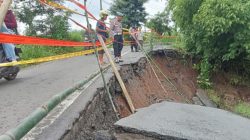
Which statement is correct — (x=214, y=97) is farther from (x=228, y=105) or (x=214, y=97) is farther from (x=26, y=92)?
(x=26, y=92)

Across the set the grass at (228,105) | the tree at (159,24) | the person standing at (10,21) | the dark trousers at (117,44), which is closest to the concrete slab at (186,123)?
the person standing at (10,21)

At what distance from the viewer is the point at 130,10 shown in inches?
1563

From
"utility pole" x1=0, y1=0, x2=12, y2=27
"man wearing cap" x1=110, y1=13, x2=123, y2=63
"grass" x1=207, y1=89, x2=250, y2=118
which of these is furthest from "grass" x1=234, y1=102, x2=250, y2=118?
"utility pole" x1=0, y1=0, x2=12, y2=27

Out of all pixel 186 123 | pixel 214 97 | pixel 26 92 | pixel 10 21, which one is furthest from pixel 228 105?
pixel 186 123

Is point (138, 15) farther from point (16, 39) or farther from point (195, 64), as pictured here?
point (16, 39)

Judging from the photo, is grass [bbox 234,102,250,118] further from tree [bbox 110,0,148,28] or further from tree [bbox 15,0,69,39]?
tree [bbox 110,0,148,28]

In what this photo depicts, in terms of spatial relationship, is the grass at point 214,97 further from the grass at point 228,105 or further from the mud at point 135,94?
the mud at point 135,94

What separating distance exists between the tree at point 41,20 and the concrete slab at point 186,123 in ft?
46.9

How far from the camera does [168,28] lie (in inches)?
1416

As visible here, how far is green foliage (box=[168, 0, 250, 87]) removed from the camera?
13.7 m

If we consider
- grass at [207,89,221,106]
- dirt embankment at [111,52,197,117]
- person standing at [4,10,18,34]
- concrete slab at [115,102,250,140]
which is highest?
person standing at [4,10,18,34]

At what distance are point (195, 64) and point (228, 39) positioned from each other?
2.31 m

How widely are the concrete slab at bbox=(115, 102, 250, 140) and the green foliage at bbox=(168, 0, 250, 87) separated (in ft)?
24.1

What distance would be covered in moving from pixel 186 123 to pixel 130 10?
34.5 metres
